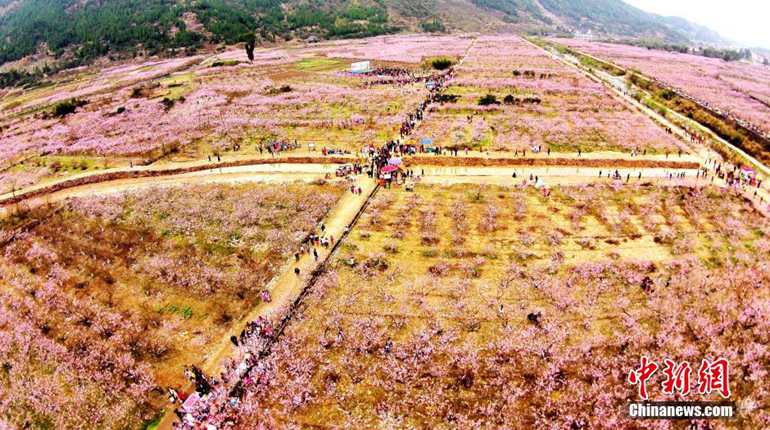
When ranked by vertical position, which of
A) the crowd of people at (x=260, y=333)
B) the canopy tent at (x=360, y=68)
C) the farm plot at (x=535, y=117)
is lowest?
the crowd of people at (x=260, y=333)

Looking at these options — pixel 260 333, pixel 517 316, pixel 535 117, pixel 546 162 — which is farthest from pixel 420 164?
pixel 260 333

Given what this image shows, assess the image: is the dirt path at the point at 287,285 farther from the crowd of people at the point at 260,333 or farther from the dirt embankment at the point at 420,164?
the dirt embankment at the point at 420,164

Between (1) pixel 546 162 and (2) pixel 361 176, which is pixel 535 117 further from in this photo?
(2) pixel 361 176

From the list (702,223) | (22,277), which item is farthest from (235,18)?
(702,223)

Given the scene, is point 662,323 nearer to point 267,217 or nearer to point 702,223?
point 702,223

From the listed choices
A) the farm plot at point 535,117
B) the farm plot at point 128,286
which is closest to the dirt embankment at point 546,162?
the farm plot at point 535,117

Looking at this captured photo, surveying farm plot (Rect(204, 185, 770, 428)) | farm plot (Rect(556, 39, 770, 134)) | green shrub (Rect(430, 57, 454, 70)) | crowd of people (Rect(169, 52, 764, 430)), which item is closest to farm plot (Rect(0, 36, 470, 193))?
green shrub (Rect(430, 57, 454, 70))
